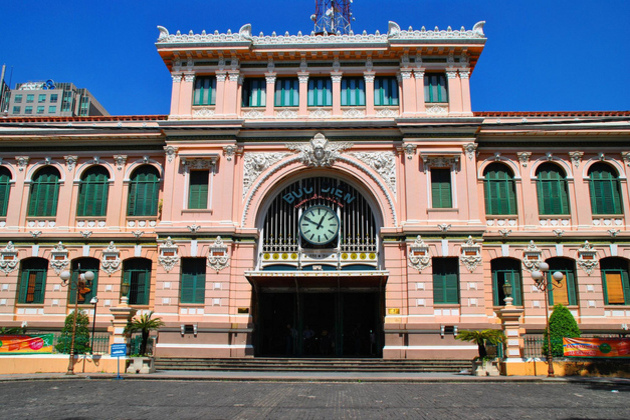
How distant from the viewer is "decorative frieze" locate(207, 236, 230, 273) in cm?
3036

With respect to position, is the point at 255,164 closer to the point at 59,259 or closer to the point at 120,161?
the point at 120,161

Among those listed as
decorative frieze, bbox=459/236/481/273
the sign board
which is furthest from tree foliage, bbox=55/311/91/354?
decorative frieze, bbox=459/236/481/273

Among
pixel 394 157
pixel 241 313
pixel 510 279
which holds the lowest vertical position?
pixel 241 313

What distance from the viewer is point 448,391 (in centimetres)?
1934

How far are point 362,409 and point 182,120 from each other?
21685mm

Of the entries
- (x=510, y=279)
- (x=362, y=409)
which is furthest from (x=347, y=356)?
(x=362, y=409)

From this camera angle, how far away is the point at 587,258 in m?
31.0

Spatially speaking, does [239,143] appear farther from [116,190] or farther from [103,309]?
[103,309]

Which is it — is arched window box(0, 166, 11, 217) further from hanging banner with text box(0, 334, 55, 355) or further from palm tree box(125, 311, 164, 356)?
palm tree box(125, 311, 164, 356)

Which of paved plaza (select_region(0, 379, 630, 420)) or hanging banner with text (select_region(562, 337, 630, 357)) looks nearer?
paved plaza (select_region(0, 379, 630, 420))

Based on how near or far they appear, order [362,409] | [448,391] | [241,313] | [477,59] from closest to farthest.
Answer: [362,409] < [448,391] < [241,313] < [477,59]

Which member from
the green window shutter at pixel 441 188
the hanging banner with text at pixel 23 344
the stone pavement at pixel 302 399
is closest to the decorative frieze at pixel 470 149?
the green window shutter at pixel 441 188

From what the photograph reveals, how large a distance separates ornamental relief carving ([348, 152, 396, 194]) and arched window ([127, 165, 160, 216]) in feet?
38.8

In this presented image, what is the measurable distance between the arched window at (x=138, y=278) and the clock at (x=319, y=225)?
9.40m
